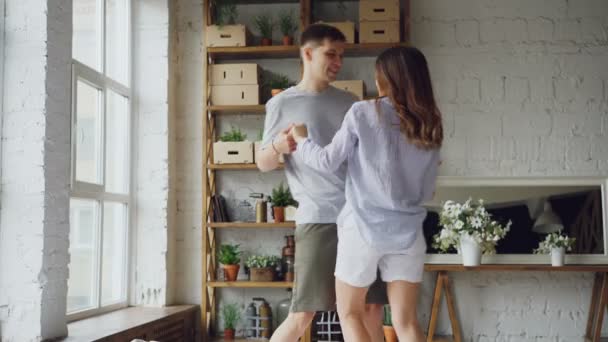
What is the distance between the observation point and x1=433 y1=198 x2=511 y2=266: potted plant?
4648 millimetres

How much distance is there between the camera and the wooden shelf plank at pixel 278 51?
4906 mm

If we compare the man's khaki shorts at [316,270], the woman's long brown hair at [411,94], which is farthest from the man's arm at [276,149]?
the woman's long brown hair at [411,94]

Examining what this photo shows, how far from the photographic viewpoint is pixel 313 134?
10.1 feet

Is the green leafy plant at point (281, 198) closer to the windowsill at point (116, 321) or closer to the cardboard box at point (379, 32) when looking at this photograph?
the windowsill at point (116, 321)

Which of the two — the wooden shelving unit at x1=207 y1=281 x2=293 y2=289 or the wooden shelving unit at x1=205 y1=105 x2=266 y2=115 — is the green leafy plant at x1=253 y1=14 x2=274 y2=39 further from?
the wooden shelving unit at x1=207 y1=281 x2=293 y2=289

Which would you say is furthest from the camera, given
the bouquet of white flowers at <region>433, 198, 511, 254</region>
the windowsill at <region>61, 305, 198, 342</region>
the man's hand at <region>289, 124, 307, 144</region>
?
the bouquet of white flowers at <region>433, 198, 511, 254</region>

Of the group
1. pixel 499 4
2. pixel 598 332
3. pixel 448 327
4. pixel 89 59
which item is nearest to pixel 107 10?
pixel 89 59

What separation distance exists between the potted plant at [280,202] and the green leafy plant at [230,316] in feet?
2.08

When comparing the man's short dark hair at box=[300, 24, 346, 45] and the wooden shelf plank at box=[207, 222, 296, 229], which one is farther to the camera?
the wooden shelf plank at box=[207, 222, 296, 229]

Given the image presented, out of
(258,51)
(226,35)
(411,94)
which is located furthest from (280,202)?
(411,94)

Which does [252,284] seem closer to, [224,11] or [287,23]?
[287,23]

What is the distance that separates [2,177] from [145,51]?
6.14 feet

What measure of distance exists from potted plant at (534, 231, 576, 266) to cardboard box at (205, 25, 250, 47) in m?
2.18

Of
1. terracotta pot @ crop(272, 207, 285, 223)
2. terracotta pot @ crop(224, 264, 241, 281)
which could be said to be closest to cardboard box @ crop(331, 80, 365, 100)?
terracotta pot @ crop(272, 207, 285, 223)
